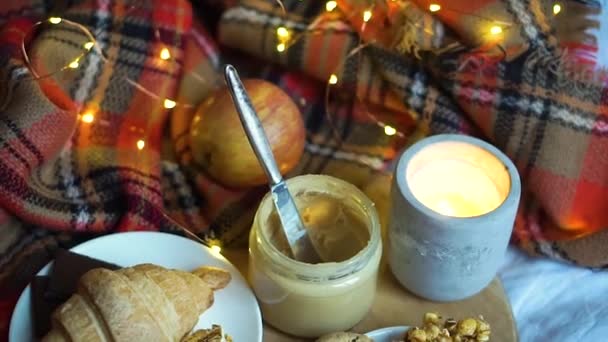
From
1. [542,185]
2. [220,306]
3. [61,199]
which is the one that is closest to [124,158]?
[61,199]

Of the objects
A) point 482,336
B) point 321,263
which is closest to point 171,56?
point 321,263

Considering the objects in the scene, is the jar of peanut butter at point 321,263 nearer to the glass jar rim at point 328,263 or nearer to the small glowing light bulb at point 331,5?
the glass jar rim at point 328,263

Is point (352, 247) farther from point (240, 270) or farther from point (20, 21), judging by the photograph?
point (20, 21)

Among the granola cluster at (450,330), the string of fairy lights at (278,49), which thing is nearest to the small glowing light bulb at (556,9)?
the string of fairy lights at (278,49)

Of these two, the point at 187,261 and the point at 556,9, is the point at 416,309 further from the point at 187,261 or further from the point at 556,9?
the point at 556,9

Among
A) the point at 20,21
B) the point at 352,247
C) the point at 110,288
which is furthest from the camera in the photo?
the point at 20,21

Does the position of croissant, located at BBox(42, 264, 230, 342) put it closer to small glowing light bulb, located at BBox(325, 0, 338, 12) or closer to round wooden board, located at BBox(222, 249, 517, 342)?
round wooden board, located at BBox(222, 249, 517, 342)

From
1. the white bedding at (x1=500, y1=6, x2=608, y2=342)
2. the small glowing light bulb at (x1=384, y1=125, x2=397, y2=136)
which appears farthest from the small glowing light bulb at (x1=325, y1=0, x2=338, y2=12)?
the white bedding at (x1=500, y1=6, x2=608, y2=342)
